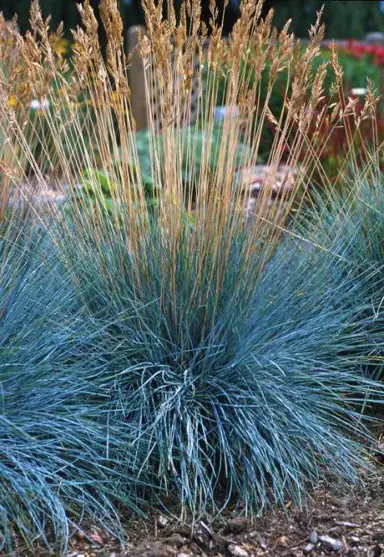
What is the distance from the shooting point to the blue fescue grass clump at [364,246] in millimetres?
3584

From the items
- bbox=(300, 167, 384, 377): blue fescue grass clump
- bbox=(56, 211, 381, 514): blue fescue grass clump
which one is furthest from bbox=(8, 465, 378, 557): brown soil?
bbox=(300, 167, 384, 377): blue fescue grass clump

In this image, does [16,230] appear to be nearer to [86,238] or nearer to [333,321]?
[86,238]

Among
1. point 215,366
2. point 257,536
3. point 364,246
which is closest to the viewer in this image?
point 257,536

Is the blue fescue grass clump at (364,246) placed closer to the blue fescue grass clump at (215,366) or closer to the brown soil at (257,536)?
the blue fescue grass clump at (215,366)

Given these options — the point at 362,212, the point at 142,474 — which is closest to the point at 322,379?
the point at 142,474

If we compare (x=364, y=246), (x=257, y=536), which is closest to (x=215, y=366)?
(x=257, y=536)

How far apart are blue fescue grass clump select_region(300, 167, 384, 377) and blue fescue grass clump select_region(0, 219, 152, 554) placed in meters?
1.14

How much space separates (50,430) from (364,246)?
1684 millimetres

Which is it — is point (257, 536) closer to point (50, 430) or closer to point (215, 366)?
point (215, 366)

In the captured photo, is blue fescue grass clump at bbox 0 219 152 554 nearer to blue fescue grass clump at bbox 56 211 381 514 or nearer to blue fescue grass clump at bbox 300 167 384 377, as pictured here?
blue fescue grass clump at bbox 56 211 381 514

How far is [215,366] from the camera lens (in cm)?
307

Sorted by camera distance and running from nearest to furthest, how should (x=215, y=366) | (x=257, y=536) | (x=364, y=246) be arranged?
1. (x=257, y=536)
2. (x=215, y=366)
3. (x=364, y=246)

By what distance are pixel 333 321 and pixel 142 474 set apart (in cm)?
97

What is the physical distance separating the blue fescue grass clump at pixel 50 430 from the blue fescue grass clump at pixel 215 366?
0.27 feet
